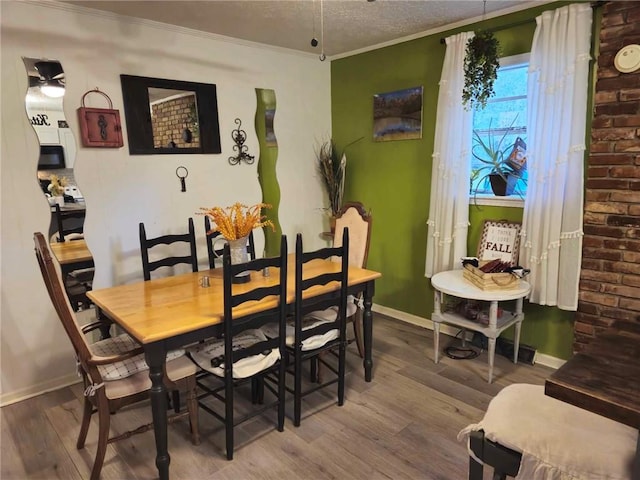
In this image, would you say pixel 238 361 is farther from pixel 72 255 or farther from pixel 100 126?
pixel 100 126

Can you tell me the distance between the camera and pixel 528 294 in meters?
2.87

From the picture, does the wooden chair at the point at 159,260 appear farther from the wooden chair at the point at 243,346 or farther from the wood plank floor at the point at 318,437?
the wood plank floor at the point at 318,437

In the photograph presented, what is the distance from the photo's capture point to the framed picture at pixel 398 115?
3.58 m

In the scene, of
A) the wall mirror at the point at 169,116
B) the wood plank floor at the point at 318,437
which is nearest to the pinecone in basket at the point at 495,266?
the wood plank floor at the point at 318,437

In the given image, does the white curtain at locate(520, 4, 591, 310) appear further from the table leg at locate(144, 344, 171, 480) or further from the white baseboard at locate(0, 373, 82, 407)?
the white baseboard at locate(0, 373, 82, 407)

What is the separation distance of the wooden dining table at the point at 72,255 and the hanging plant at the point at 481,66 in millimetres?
2828

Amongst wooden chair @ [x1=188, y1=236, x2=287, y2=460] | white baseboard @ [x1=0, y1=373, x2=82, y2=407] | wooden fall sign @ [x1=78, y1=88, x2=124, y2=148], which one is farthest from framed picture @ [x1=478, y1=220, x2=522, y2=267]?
white baseboard @ [x1=0, y1=373, x2=82, y2=407]

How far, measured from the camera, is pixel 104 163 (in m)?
2.94

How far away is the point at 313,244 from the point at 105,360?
2747 millimetres

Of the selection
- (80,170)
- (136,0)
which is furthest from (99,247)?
(136,0)

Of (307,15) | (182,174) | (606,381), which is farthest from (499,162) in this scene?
(182,174)

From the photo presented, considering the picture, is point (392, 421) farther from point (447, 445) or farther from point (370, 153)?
point (370, 153)

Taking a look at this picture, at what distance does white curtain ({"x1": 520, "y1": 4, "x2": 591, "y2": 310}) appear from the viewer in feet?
8.56

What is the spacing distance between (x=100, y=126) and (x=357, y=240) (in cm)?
195
